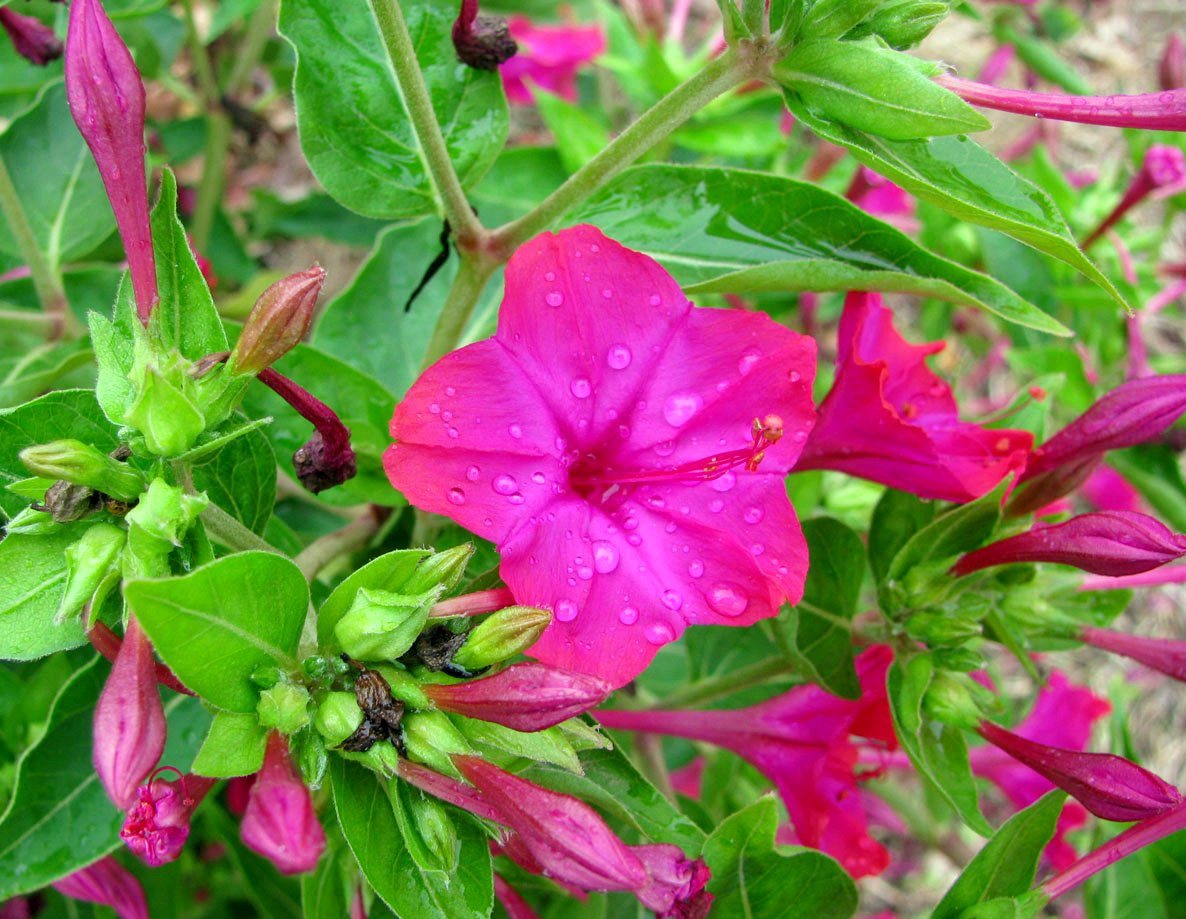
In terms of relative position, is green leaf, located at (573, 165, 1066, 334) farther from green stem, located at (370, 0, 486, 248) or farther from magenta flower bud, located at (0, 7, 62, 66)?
magenta flower bud, located at (0, 7, 62, 66)

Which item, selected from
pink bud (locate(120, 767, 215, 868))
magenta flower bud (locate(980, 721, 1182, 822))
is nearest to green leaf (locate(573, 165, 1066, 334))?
magenta flower bud (locate(980, 721, 1182, 822))

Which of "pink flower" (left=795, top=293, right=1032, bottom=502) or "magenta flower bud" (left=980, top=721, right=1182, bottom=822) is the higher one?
"pink flower" (left=795, top=293, right=1032, bottom=502)

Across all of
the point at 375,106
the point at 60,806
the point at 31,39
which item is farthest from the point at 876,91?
the point at 31,39

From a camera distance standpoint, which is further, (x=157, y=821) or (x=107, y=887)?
(x=107, y=887)

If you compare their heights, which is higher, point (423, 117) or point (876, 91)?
point (876, 91)

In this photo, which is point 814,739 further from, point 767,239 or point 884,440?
point 767,239

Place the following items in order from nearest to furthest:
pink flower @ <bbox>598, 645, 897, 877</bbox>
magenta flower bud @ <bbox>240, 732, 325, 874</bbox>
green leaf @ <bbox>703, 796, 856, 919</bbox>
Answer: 1. magenta flower bud @ <bbox>240, 732, 325, 874</bbox>
2. green leaf @ <bbox>703, 796, 856, 919</bbox>
3. pink flower @ <bbox>598, 645, 897, 877</bbox>

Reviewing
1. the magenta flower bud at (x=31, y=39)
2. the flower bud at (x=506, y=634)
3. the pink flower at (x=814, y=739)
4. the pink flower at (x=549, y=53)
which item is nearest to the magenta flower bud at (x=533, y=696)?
the flower bud at (x=506, y=634)
